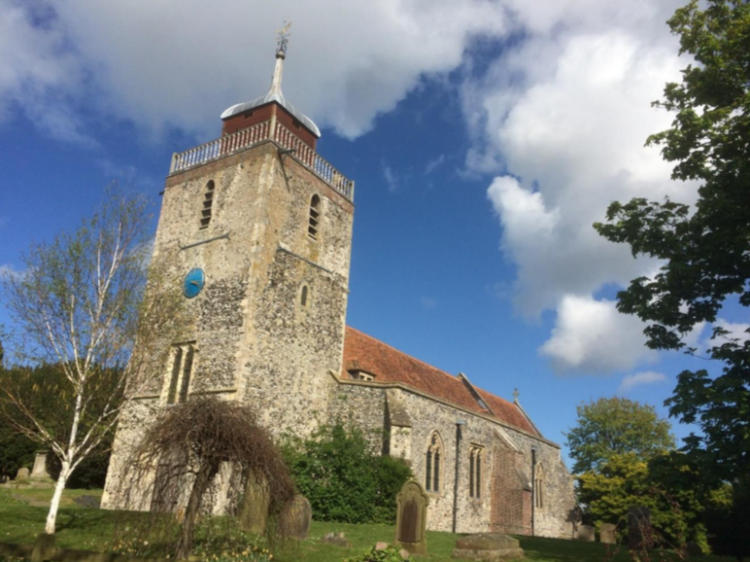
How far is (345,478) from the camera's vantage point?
64.4 ft

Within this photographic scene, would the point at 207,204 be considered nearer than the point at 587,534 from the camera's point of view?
Yes

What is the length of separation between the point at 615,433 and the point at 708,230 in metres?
32.1

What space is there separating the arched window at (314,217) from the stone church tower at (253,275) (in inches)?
1.7

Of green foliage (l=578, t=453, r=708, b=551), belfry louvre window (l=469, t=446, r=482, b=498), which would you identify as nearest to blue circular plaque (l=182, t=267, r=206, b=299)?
belfry louvre window (l=469, t=446, r=482, b=498)

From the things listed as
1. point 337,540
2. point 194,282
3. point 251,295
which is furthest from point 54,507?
point 194,282

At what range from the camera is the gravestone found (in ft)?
45.9

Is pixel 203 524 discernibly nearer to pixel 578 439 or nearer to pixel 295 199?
pixel 295 199

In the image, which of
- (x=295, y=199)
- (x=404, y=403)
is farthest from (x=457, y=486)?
(x=295, y=199)

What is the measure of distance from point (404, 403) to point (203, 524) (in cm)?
1041

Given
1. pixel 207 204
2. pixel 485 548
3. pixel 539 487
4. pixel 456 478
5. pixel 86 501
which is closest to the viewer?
pixel 485 548

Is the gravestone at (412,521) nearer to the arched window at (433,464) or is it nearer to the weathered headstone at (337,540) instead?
the weathered headstone at (337,540)

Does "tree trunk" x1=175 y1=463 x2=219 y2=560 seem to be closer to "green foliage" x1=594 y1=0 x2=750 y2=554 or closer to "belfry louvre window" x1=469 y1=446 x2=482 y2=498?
"green foliage" x1=594 y1=0 x2=750 y2=554

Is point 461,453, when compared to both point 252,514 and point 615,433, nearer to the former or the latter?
point 252,514

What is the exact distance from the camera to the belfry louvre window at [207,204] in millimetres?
22422
